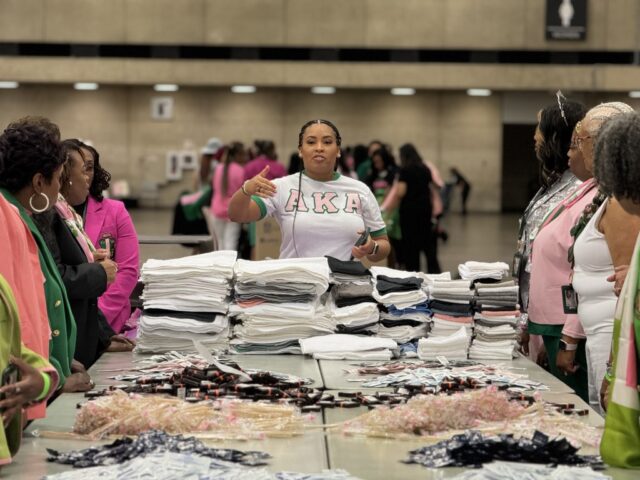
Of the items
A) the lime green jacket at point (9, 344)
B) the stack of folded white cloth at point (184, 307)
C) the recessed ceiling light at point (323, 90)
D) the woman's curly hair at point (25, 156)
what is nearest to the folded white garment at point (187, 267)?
the stack of folded white cloth at point (184, 307)

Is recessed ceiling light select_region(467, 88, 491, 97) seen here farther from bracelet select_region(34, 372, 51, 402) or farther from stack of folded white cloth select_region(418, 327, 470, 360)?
bracelet select_region(34, 372, 51, 402)

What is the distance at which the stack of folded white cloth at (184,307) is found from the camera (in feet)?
17.7

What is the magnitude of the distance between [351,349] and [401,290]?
46 cm

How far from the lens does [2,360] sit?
3238mm

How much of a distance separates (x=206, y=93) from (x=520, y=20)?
829cm

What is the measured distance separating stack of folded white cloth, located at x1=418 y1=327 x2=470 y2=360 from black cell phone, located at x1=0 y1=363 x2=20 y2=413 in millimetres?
2320

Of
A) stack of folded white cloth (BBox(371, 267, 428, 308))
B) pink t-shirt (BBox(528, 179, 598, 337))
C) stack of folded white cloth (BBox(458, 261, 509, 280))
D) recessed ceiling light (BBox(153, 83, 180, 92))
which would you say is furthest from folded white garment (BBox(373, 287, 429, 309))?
recessed ceiling light (BBox(153, 83, 180, 92))

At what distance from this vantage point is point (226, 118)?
3091cm

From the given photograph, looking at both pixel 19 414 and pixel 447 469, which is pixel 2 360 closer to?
pixel 19 414

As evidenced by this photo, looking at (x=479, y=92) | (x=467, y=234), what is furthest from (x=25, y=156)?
(x=479, y=92)

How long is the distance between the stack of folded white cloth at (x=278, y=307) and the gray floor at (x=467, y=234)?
472 centimetres

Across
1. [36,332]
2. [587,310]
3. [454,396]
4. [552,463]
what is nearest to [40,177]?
[36,332]

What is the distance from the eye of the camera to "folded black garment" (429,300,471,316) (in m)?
5.50

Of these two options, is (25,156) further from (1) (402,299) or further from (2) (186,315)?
(1) (402,299)
